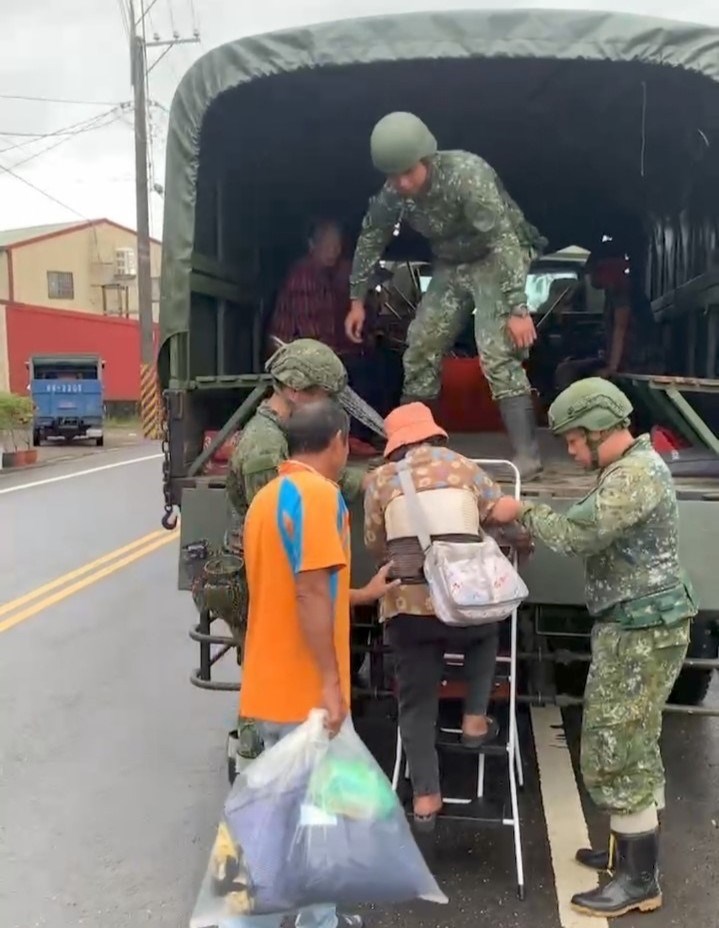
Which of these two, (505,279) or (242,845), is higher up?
(505,279)

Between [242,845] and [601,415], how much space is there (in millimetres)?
1702

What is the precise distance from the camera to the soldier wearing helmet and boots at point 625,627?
134 inches

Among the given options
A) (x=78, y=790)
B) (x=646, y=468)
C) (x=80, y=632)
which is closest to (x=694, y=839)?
(x=646, y=468)

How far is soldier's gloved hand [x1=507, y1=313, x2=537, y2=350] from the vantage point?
14.7ft

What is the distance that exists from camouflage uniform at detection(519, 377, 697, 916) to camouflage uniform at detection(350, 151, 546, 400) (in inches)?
43.2

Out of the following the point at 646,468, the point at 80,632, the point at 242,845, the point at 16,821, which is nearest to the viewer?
the point at 242,845

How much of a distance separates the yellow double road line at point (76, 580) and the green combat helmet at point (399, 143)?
→ 4683 mm

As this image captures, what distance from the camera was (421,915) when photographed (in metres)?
3.51

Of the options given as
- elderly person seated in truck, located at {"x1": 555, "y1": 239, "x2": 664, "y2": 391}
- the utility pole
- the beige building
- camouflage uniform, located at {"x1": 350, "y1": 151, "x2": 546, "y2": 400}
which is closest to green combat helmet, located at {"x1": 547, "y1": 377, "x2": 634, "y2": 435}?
camouflage uniform, located at {"x1": 350, "y1": 151, "x2": 546, "y2": 400}

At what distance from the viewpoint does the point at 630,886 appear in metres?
3.50

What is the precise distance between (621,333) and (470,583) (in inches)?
135

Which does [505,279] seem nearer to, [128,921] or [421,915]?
[421,915]

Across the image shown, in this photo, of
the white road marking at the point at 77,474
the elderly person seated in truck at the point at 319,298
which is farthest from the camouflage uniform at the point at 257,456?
the white road marking at the point at 77,474

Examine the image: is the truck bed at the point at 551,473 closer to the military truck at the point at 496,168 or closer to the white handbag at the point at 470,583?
the military truck at the point at 496,168
